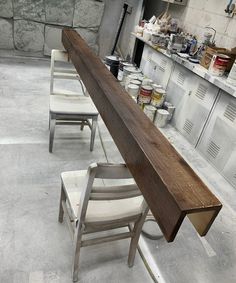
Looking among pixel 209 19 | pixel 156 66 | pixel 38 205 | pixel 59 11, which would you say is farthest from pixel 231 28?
pixel 59 11

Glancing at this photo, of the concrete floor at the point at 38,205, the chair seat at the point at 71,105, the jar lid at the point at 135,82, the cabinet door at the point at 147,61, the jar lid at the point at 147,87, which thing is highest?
the cabinet door at the point at 147,61

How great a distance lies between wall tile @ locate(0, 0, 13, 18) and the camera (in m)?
4.22

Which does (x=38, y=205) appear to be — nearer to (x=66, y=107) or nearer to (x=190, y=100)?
(x=66, y=107)

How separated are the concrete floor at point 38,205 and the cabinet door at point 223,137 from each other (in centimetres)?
119

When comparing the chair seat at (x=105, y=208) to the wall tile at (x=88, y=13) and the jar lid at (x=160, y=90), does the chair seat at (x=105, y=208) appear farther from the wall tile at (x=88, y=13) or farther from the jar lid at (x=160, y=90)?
the wall tile at (x=88, y=13)

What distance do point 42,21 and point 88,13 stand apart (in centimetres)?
85

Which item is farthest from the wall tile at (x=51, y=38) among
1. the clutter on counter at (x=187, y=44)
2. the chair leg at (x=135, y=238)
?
the chair leg at (x=135, y=238)

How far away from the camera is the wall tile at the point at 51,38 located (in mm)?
4637

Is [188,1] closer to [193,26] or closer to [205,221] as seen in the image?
[193,26]

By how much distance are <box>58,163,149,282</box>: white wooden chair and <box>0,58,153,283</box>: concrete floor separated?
0.43ft

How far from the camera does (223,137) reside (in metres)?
2.52

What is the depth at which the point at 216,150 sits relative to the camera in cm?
263

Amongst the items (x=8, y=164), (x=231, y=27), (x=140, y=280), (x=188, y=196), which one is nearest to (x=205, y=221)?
(x=188, y=196)

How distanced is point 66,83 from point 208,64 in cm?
225
